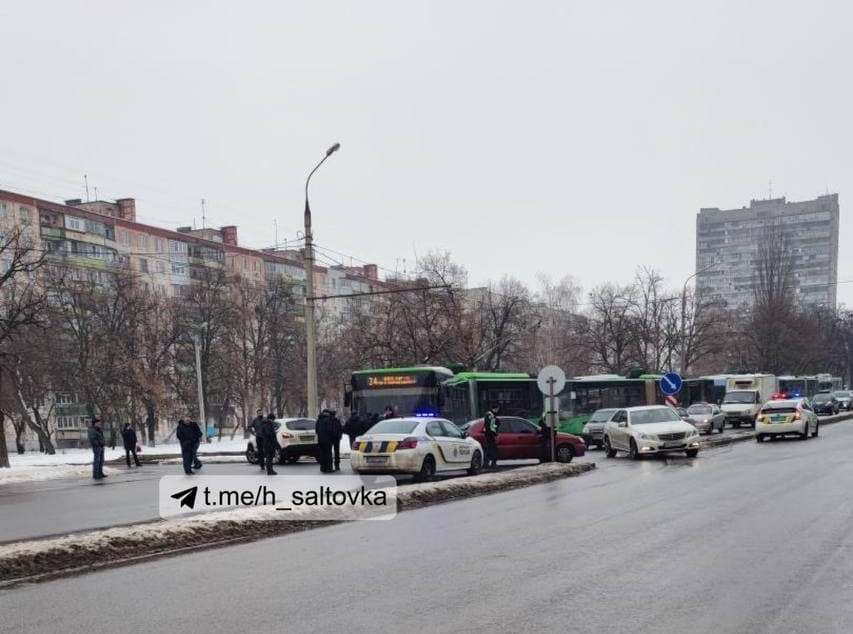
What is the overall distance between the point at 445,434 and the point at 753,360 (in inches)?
2867

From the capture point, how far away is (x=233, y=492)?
59.2 ft

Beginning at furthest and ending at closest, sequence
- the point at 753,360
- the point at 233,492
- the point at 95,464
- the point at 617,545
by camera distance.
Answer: the point at 753,360 → the point at 95,464 → the point at 233,492 → the point at 617,545

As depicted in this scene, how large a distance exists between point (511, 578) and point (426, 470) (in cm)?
1164

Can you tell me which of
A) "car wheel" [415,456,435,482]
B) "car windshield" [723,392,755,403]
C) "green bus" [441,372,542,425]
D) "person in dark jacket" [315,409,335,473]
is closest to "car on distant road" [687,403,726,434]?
"car windshield" [723,392,755,403]

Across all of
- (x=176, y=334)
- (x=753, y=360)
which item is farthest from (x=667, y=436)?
(x=753, y=360)

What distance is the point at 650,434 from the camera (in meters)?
26.0

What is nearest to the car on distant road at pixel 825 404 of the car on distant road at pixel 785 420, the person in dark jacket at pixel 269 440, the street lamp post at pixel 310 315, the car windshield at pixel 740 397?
the car windshield at pixel 740 397

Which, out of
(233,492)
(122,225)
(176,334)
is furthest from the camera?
(122,225)

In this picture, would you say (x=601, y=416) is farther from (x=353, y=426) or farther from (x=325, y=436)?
(x=325, y=436)

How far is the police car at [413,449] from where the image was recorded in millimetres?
19766

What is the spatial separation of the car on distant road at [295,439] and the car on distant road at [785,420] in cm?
1604

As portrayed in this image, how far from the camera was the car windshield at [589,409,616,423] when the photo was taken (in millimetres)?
36906

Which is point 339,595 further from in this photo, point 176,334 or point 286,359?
point 286,359

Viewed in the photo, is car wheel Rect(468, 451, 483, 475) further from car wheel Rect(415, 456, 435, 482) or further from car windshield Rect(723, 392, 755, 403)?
car windshield Rect(723, 392, 755, 403)
